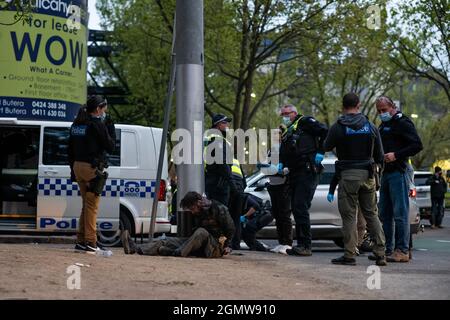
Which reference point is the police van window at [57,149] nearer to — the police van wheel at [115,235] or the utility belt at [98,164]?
the police van wheel at [115,235]

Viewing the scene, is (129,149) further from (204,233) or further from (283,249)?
(204,233)

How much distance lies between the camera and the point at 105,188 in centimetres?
1417

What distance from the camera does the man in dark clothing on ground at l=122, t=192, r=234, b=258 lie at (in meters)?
10.9

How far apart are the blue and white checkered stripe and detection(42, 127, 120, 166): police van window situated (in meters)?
0.28

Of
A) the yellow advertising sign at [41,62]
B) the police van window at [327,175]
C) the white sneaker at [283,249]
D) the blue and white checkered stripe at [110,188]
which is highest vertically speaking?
the yellow advertising sign at [41,62]

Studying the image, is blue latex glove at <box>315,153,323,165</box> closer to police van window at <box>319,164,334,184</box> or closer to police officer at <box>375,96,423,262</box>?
police officer at <box>375,96,423,262</box>

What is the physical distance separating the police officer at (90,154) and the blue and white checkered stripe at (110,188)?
3.11 m

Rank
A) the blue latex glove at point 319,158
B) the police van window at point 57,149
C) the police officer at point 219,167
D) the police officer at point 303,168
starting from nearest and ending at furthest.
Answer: the blue latex glove at point 319,158, the police officer at point 303,168, the police officer at point 219,167, the police van window at point 57,149

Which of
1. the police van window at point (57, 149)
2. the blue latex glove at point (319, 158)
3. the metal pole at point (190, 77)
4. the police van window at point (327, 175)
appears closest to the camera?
the blue latex glove at point (319, 158)

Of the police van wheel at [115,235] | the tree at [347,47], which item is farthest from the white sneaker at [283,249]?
the tree at [347,47]

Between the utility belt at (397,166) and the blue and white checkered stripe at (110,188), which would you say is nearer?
the utility belt at (397,166)

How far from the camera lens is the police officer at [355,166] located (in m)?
10.5

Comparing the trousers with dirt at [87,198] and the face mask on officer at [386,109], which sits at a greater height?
the face mask on officer at [386,109]

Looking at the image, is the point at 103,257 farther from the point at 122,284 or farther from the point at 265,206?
the point at 265,206
